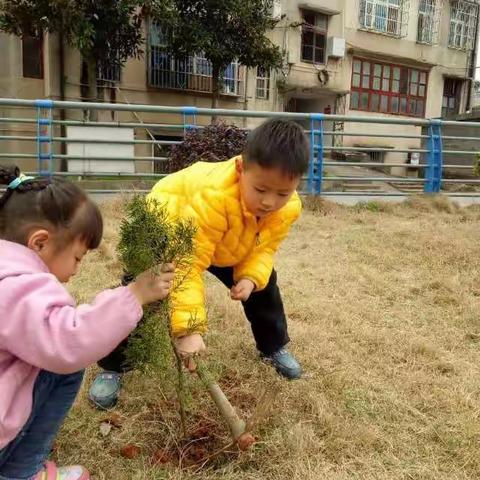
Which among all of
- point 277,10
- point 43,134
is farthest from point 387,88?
point 43,134

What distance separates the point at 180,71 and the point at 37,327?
1358 centimetres

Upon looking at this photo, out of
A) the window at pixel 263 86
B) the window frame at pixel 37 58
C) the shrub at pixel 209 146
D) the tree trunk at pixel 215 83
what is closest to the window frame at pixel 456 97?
the window at pixel 263 86

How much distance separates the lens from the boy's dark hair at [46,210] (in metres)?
1.10

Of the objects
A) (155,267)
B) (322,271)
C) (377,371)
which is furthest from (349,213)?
(155,267)

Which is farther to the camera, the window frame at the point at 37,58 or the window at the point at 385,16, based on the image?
the window at the point at 385,16

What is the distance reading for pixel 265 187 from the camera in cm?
150

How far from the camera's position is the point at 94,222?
1162mm

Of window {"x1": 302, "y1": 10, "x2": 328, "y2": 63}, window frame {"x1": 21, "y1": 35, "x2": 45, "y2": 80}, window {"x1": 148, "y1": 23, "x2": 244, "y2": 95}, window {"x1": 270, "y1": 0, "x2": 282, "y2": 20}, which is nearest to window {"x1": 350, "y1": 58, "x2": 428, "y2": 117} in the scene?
window {"x1": 302, "y1": 10, "x2": 328, "y2": 63}

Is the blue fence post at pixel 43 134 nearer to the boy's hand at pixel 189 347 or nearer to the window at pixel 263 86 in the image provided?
the boy's hand at pixel 189 347

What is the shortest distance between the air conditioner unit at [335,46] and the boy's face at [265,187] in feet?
53.9

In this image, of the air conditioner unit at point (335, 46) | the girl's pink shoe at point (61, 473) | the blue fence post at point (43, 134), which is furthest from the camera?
the air conditioner unit at point (335, 46)

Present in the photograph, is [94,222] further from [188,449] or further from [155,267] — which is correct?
[188,449]

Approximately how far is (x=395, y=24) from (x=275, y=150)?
19041mm

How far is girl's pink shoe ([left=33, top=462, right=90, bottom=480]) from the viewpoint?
127 centimetres
